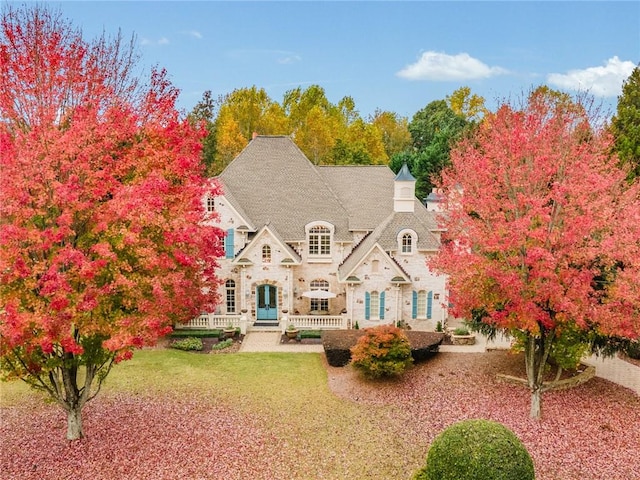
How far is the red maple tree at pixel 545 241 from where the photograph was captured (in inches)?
636

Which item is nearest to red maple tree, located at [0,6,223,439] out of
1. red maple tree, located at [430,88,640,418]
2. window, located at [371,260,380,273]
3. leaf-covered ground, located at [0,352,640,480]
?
leaf-covered ground, located at [0,352,640,480]

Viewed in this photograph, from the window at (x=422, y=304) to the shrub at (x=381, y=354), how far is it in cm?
945

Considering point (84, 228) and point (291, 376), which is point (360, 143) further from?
point (84, 228)

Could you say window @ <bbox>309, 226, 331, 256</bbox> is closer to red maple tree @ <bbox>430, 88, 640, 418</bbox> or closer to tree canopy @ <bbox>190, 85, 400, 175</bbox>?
red maple tree @ <bbox>430, 88, 640, 418</bbox>

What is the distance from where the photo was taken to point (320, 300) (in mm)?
33438

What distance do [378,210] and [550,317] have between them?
18511 millimetres

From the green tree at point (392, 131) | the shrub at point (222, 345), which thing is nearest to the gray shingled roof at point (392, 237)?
the shrub at point (222, 345)

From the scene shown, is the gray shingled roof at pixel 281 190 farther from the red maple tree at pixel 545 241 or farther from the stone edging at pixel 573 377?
the red maple tree at pixel 545 241

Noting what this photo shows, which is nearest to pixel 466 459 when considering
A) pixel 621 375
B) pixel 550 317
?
pixel 550 317

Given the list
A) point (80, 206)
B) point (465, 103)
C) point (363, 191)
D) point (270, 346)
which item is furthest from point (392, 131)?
point (80, 206)

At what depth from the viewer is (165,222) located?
46.8ft

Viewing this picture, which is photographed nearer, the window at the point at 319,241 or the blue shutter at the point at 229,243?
the blue shutter at the point at 229,243

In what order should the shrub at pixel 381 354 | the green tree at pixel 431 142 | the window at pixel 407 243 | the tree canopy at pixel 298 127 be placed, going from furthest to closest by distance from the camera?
the tree canopy at pixel 298 127
the green tree at pixel 431 142
the window at pixel 407 243
the shrub at pixel 381 354

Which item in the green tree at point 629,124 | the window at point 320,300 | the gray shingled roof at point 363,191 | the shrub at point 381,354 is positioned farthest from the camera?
the gray shingled roof at point 363,191
